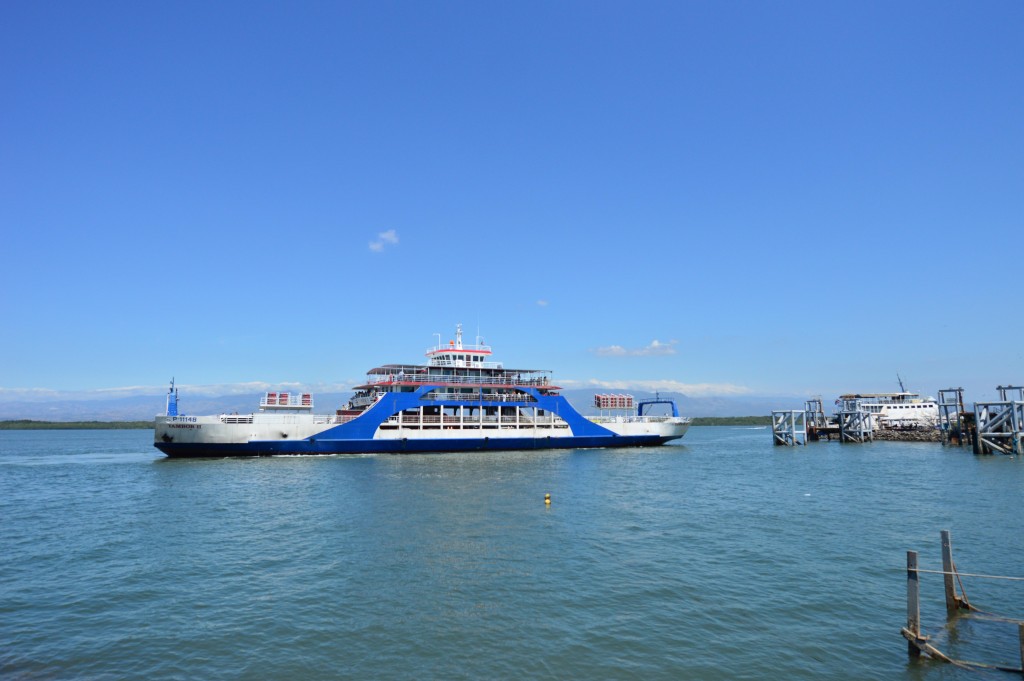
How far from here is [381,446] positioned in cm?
4969

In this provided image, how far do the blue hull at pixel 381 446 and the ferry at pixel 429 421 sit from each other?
0.08 metres

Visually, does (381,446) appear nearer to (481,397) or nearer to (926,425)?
(481,397)

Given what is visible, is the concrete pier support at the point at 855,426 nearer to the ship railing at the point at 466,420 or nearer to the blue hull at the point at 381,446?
the blue hull at the point at 381,446

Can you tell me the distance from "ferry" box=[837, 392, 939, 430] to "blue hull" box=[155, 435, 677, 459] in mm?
46933

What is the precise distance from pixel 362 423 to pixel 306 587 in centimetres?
3498

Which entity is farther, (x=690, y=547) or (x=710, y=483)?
(x=710, y=483)

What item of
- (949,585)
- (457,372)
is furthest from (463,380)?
(949,585)

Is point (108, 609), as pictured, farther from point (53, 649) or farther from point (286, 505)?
point (286, 505)

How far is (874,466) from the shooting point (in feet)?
140

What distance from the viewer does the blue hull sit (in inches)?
1809

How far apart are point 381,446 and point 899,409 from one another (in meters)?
77.6

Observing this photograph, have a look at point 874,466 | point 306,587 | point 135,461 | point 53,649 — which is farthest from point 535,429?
point 53,649

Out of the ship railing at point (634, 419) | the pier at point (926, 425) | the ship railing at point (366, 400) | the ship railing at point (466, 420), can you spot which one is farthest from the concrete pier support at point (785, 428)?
the ship railing at point (366, 400)

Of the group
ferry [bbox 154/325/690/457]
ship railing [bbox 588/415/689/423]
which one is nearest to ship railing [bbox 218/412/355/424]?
ferry [bbox 154/325/690/457]
